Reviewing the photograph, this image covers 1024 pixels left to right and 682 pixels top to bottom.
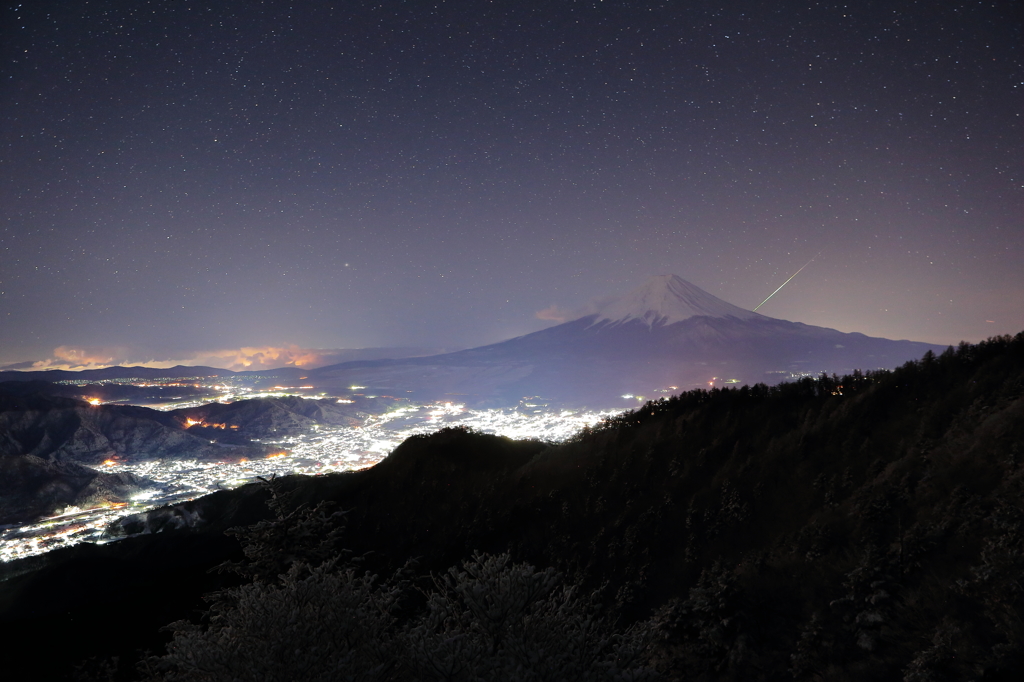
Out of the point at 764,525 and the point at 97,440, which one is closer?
the point at 764,525

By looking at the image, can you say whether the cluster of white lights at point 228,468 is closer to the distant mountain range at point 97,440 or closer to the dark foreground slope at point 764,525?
the distant mountain range at point 97,440

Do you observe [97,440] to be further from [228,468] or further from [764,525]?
[764,525]

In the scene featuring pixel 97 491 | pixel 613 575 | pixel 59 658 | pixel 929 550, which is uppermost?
pixel 929 550

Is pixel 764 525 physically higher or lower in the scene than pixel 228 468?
higher

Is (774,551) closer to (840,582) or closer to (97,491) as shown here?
(840,582)

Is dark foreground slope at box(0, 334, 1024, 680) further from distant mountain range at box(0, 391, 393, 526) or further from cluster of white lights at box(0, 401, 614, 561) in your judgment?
distant mountain range at box(0, 391, 393, 526)

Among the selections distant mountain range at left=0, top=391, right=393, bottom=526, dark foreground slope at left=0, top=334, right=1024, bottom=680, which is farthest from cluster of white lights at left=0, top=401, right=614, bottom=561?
dark foreground slope at left=0, top=334, right=1024, bottom=680

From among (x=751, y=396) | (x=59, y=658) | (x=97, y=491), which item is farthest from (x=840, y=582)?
(x=97, y=491)

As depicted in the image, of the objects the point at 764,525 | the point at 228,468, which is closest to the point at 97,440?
the point at 228,468

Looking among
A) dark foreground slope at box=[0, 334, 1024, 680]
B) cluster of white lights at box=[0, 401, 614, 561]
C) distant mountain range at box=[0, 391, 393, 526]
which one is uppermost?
dark foreground slope at box=[0, 334, 1024, 680]
